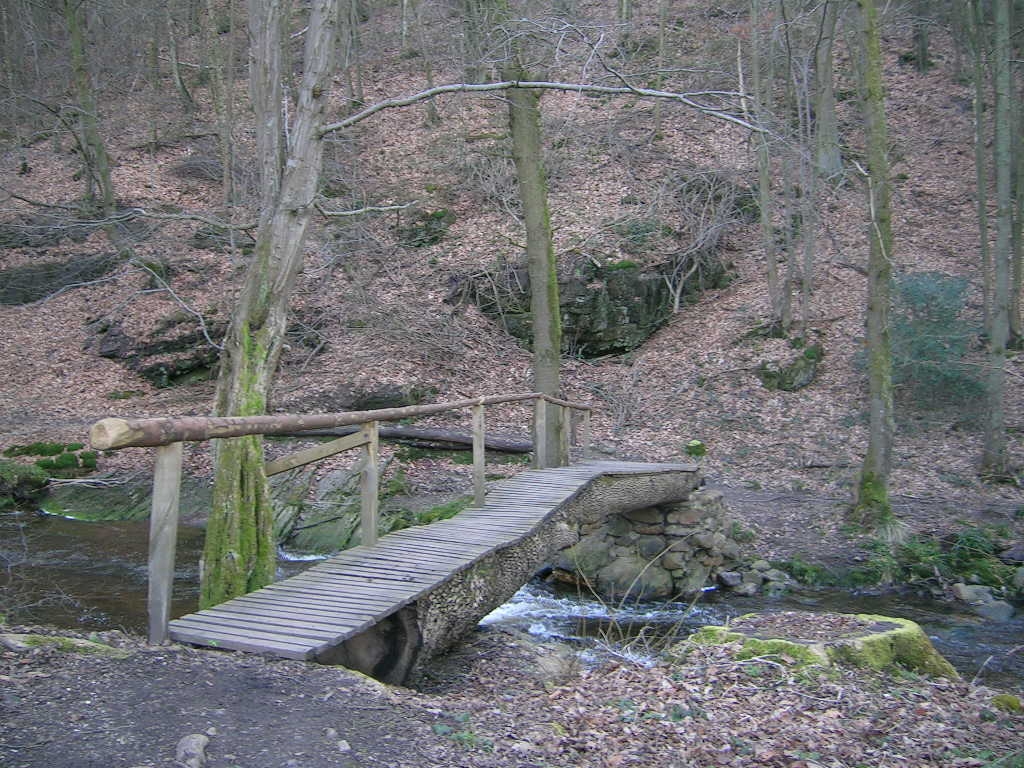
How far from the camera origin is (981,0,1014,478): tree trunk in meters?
12.6

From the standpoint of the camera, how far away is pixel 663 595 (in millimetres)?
11164

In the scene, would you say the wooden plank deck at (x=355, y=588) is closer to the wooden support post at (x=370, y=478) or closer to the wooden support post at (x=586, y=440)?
the wooden support post at (x=370, y=478)

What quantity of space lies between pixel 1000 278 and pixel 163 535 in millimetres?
13436

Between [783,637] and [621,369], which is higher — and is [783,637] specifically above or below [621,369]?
below

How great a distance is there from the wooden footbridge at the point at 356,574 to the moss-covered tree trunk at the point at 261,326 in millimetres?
323

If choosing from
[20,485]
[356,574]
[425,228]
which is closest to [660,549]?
[356,574]

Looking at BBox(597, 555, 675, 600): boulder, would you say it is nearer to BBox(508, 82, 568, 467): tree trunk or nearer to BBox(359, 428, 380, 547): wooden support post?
BBox(508, 82, 568, 467): tree trunk

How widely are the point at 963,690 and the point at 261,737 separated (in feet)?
13.4

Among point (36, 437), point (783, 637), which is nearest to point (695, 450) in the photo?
point (783, 637)

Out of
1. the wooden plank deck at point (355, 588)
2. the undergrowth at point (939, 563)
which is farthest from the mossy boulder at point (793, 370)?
the wooden plank deck at point (355, 588)

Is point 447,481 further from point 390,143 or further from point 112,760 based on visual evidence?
point 390,143

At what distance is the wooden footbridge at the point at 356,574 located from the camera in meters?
4.05

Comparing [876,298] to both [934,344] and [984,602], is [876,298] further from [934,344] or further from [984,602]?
[984,602]

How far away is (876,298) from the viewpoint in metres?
11.6
